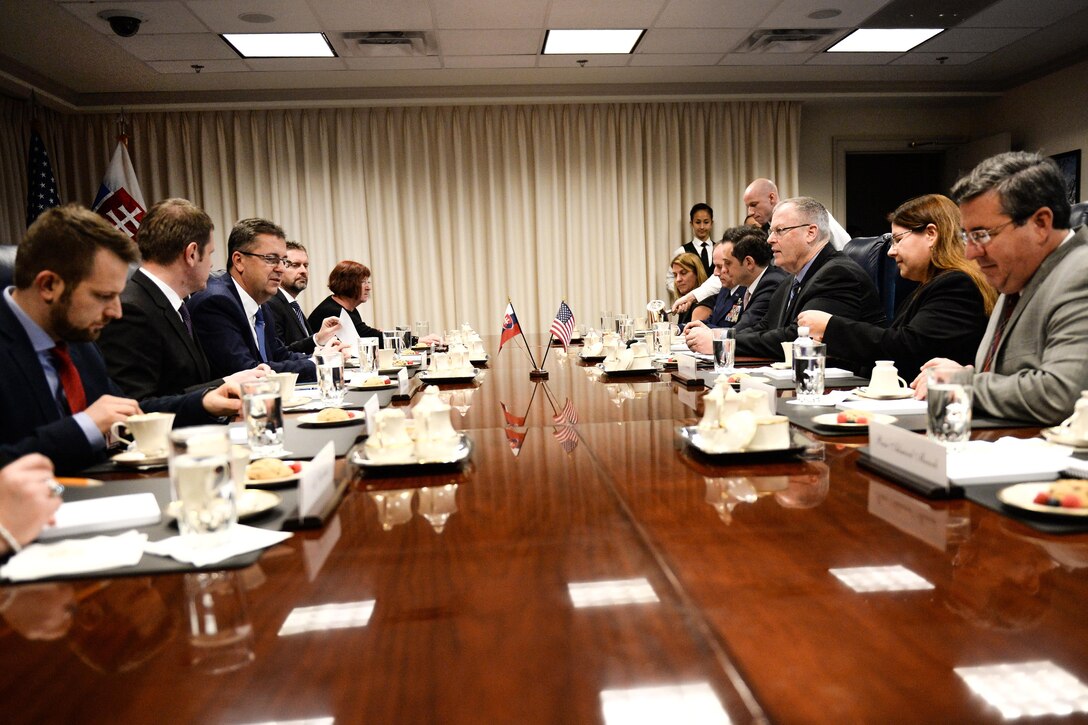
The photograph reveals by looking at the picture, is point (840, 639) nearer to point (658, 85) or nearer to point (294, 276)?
point (294, 276)

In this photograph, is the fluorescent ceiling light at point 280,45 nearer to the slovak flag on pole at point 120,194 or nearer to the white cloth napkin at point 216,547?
the slovak flag on pole at point 120,194

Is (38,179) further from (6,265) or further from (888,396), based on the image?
(888,396)

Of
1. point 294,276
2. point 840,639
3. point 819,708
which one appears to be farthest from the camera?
point 294,276

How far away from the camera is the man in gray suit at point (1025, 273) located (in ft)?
5.58

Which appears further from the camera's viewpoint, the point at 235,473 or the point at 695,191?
the point at 695,191

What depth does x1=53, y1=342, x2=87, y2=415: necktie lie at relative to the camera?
6.09 feet

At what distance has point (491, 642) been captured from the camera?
0.72m

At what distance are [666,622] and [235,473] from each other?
646mm

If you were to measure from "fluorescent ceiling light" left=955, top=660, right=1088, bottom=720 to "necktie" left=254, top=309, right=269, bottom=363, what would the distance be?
10.6 ft

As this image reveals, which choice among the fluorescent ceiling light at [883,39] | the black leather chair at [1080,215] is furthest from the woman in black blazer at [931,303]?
the fluorescent ceiling light at [883,39]

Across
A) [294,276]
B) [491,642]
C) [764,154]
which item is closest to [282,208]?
[294,276]

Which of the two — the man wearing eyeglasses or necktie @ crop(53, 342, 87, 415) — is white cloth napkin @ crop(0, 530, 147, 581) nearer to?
necktie @ crop(53, 342, 87, 415)

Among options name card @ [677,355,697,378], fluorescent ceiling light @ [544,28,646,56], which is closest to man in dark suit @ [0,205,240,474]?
name card @ [677,355,697,378]

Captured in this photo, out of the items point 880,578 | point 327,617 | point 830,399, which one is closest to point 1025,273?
point 830,399
